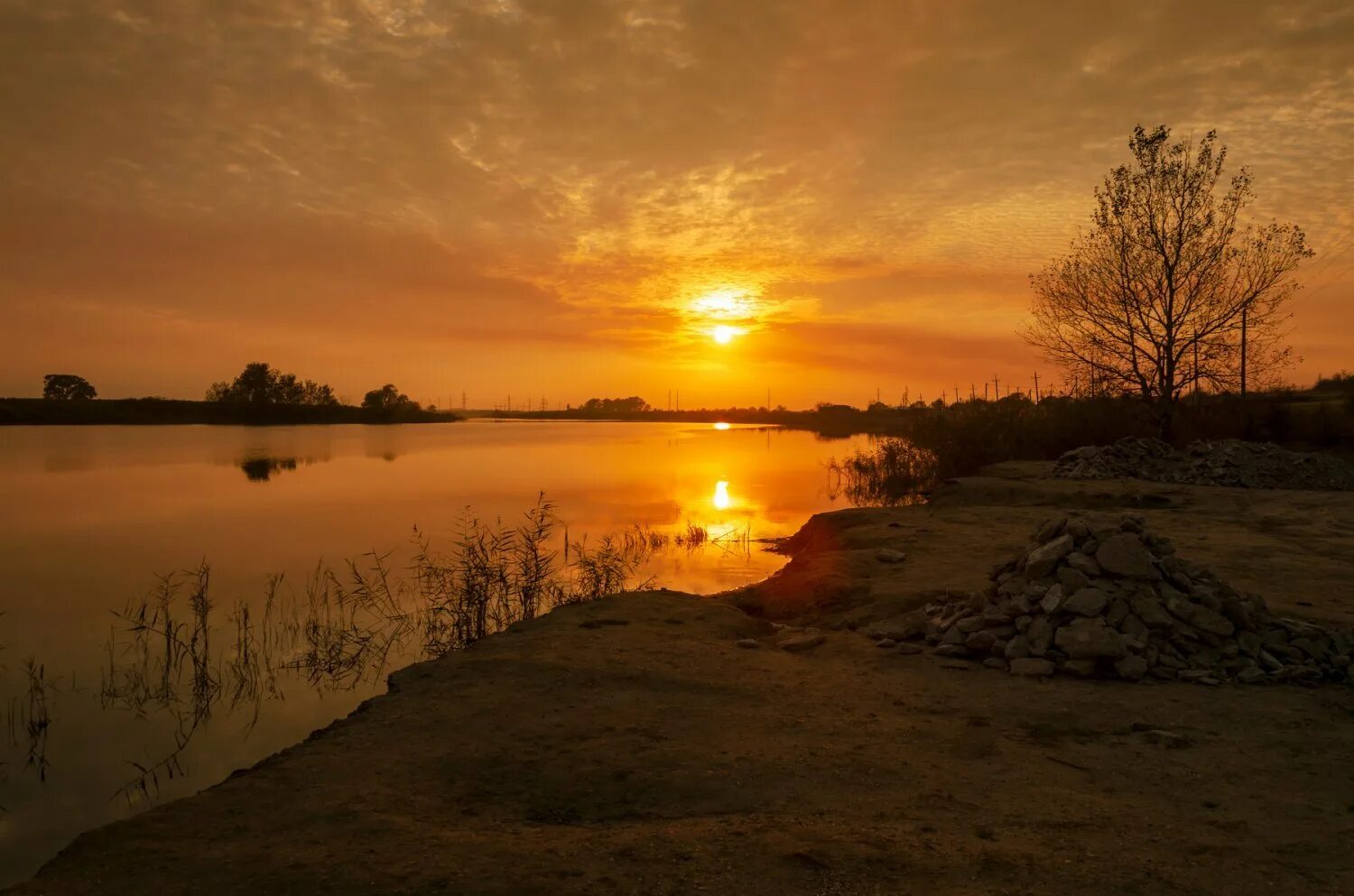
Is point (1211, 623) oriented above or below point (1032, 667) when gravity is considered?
above

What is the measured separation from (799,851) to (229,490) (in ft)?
91.6

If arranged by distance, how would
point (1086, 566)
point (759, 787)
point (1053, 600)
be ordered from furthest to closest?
point (1086, 566) → point (1053, 600) → point (759, 787)

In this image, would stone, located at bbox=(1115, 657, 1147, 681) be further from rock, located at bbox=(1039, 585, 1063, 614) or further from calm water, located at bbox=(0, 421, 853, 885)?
calm water, located at bbox=(0, 421, 853, 885)

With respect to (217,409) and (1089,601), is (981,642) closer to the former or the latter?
(1089,601)

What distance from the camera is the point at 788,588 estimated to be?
434 inches

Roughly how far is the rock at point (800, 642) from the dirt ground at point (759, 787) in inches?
4.4

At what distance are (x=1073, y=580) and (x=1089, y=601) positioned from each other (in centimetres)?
25

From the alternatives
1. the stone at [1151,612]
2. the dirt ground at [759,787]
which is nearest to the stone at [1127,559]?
the stone at [1151,612]

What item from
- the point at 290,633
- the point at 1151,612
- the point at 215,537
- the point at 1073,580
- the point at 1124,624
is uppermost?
the point at 1073,580

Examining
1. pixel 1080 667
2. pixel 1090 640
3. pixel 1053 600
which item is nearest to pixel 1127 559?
pixel 1053 600

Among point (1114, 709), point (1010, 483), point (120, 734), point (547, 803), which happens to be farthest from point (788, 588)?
point (1010, 483)

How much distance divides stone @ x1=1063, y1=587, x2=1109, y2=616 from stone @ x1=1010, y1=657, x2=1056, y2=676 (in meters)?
0.72

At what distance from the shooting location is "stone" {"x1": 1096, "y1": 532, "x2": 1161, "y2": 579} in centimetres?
760

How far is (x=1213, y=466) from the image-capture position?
65.4 ft
